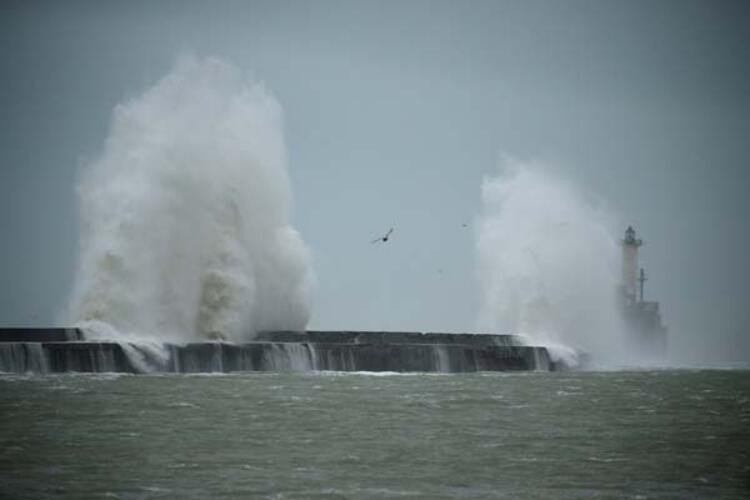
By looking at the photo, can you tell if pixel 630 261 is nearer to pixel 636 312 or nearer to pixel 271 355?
pixel 636 312

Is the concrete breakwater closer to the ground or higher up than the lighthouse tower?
closer to the ground

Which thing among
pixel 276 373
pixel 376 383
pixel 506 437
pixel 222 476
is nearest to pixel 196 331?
pixel 276 373

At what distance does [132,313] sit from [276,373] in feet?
19.3

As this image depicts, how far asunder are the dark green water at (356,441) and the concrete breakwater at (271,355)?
1.62 m

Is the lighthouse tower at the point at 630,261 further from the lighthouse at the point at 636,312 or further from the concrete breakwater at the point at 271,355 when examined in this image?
the concrete breakwater at the point at 271,355

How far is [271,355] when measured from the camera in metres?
34.4

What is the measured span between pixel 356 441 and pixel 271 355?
16.2 meters

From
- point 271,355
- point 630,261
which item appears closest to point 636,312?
point 630,261

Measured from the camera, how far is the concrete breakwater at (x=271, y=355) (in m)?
29.8

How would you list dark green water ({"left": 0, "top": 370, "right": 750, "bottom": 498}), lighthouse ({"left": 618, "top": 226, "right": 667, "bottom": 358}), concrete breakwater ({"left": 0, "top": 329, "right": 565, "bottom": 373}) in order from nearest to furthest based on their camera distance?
dark green water ({"left": 0, "top": 370, "right": 750, "bottom": 498}) < concrete breakwater ({"left": 0, "top": 329, "right": 565, "bottom": 373}) < lighthouse ({"left": 618, "top": 226, "right": 667, "bottom": 358})

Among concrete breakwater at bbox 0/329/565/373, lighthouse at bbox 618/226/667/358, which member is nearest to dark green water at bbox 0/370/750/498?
concrete breakwater at bbox 0/329/565/373

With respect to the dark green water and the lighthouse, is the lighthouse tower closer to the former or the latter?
the lighthouse

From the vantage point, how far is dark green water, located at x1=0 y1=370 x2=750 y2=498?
14633 mm

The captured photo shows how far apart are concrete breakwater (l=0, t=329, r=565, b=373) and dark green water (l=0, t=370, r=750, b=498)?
1622mm
